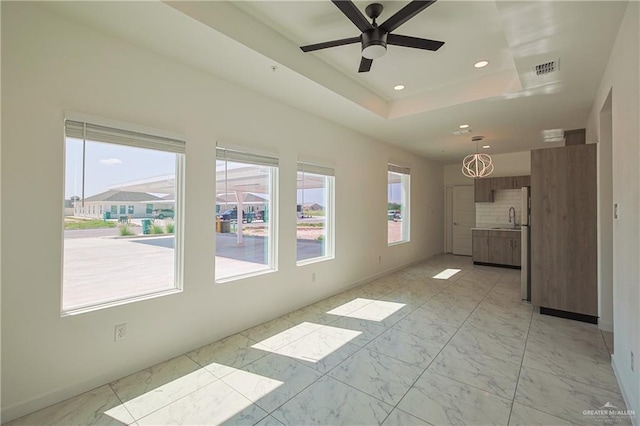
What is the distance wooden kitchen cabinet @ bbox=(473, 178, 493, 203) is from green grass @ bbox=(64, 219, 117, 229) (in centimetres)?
758

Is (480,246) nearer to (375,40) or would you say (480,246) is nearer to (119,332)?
(375,40)

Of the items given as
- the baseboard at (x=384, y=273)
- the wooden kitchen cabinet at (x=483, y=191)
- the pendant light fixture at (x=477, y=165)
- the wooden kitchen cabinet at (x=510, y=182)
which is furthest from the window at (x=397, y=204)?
the wooden kitchen cabinet at (x=510, y=182)

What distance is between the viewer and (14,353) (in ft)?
6.17

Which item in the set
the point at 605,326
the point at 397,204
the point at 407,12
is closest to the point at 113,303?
the point at 407,12

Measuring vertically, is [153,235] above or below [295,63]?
below

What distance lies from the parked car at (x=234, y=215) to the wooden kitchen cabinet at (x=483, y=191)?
6.16 metres

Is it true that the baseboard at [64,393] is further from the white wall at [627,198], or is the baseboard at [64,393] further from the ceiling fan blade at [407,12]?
the white wall at [627,198]

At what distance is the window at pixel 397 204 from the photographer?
614cm

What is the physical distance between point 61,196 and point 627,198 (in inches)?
156

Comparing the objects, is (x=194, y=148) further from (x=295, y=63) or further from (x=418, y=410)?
(x=418, y=410)

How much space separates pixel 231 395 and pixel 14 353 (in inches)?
55.2

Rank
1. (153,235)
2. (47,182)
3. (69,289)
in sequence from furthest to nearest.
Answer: (153,235)
(69,289)
(47,182)

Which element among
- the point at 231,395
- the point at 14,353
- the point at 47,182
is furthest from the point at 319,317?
the point at 47,182

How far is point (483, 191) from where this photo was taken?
7352 mm
